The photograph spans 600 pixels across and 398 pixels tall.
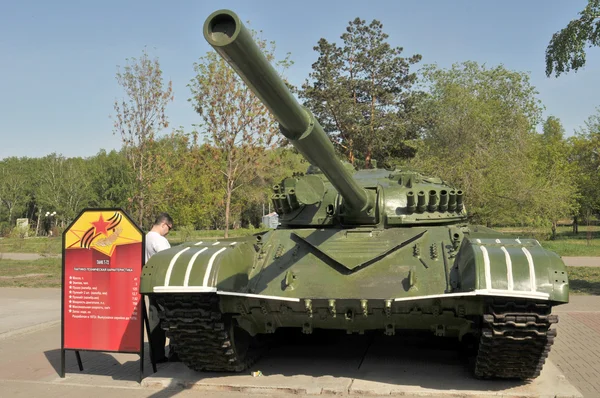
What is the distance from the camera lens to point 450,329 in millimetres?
6863

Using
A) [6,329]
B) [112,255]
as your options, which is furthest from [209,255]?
[6,329]

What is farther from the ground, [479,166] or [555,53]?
[555,53]

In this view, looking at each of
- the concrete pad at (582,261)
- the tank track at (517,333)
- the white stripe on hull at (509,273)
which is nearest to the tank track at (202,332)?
the tank track at (517,333)

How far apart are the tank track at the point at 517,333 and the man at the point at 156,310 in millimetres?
4187

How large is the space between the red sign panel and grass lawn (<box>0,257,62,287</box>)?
1172cm

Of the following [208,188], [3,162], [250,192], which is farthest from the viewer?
[3,162]

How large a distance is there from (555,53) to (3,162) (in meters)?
87.7

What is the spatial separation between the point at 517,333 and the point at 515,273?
24.0 inches

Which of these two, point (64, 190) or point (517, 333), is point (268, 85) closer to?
point (517, 333)

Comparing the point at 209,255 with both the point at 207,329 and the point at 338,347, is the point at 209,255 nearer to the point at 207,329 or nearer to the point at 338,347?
the point at 207,329

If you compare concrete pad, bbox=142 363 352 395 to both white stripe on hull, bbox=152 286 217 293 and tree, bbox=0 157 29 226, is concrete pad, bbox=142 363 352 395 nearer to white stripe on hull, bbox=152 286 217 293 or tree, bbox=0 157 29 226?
white stripe on hull, bbox=152 286 217 293

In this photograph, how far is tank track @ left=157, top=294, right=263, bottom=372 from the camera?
669cm

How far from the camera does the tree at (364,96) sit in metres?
25.7

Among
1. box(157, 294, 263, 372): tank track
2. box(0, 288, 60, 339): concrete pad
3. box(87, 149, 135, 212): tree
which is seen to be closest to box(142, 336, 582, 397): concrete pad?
box(157, 294, 263, 372): tank track
